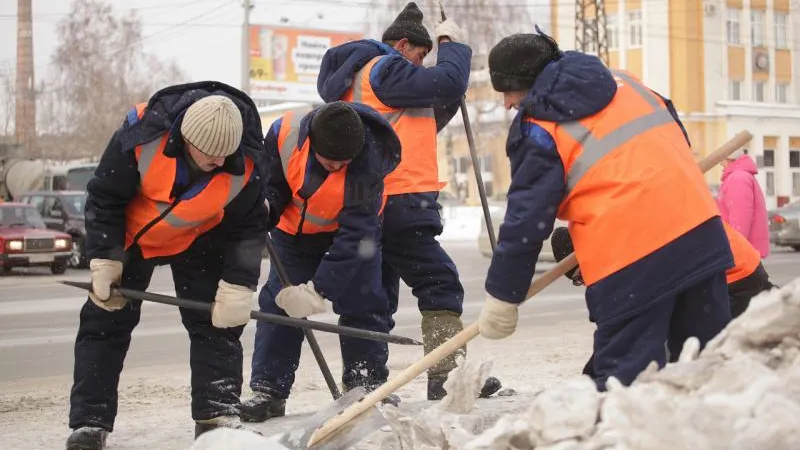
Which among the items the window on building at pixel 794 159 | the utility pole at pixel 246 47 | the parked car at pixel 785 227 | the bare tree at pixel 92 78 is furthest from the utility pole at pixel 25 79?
the window on building at pixel 794 159

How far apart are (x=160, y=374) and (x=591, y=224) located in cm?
426

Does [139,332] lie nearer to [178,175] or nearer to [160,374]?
[160,374]

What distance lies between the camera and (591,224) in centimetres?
374

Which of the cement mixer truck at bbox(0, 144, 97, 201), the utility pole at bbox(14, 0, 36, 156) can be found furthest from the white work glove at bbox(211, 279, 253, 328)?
the utility pole at bbox(14, 0, 36, 156)

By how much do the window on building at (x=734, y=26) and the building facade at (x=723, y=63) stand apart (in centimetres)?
3

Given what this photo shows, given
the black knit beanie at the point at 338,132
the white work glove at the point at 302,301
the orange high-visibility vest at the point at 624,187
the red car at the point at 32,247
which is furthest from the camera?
the red car at the point at 32,247

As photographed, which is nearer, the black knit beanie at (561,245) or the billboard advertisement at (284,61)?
the black knit beanie at (561,245)

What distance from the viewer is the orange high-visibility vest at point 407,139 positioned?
5.68m

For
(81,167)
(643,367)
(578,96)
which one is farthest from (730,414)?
(81,167)

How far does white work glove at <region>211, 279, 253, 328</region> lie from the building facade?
4019cm

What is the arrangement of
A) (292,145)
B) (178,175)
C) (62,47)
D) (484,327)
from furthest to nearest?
(62,47) → (292,145) → (178,175) → (484,327)

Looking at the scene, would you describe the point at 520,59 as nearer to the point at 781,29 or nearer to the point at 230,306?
the point at 230,306

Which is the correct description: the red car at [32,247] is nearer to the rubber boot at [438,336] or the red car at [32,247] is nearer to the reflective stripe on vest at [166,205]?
the rubber boot at [438,336]

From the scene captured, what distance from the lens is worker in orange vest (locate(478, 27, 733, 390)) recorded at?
3.70 m
